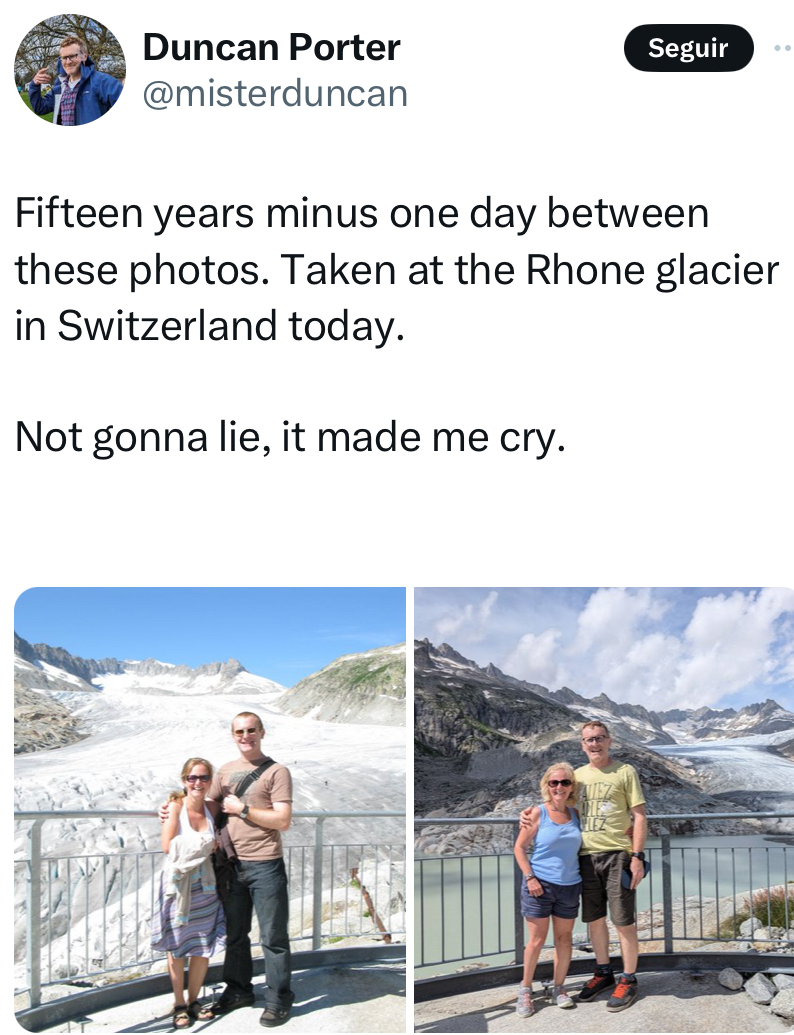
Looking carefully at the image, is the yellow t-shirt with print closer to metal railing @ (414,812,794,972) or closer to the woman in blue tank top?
the woman in blue tank top

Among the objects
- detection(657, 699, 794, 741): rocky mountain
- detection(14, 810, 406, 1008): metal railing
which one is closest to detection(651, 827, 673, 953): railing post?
detection(657, 699, 794, 741): rocky mountain

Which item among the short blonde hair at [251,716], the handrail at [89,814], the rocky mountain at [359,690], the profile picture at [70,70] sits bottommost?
the handrail at [89,814]

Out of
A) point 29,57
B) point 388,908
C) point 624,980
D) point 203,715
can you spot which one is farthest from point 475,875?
point 29,57

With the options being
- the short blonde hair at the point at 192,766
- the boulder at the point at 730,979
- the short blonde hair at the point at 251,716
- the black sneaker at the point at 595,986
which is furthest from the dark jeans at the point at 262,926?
the boulder at the point at 730,979

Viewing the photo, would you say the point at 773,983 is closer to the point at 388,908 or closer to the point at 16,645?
the point at 388,908

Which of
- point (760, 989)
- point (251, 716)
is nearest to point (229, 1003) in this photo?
point (251, 716)

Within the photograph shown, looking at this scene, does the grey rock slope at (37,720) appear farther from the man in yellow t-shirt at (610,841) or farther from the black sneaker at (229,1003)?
the man in yellow t-shirt at (610,841)

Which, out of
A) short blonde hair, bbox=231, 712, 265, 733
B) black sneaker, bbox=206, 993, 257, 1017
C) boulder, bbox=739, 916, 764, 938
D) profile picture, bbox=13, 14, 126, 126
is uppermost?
profile picture, bbox=13, 14, 126, 126
